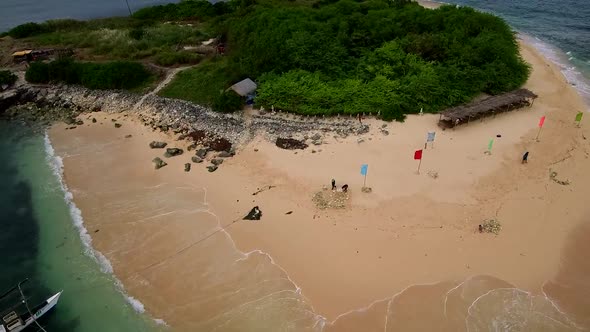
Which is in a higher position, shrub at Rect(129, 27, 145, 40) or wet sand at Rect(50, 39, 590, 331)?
shrub at Rect(129, 27, 145, 40)

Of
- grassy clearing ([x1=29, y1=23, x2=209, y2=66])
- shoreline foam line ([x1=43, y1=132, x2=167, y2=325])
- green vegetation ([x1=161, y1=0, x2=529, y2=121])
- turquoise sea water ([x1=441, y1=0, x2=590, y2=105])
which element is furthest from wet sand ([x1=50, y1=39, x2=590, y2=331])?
turquoise sea water ([x1=441, y1=0, x2=590, y2=105])

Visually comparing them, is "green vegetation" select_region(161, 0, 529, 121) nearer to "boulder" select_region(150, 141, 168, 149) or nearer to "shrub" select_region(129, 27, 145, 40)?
"boulder" select_region(150, 141, 168, 149)

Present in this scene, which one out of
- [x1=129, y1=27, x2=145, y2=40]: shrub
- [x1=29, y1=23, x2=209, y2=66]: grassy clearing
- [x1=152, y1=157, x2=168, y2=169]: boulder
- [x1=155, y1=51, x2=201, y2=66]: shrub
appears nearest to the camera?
[x1=152, y1=157, x2=168, y2=169]: boulder

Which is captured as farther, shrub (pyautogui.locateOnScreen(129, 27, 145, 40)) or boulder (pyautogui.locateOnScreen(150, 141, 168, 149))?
shrub (pyautogui.locateOnScreen(129, 27, 145, 40))

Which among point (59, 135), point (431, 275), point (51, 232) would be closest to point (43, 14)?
point (59, 135)

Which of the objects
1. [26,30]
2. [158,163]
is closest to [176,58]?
[158,163]

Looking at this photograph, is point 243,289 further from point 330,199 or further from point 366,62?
point 366,62

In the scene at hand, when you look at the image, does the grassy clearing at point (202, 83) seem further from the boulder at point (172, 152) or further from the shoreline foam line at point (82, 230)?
the shoreline foam line at point (82, 230)
